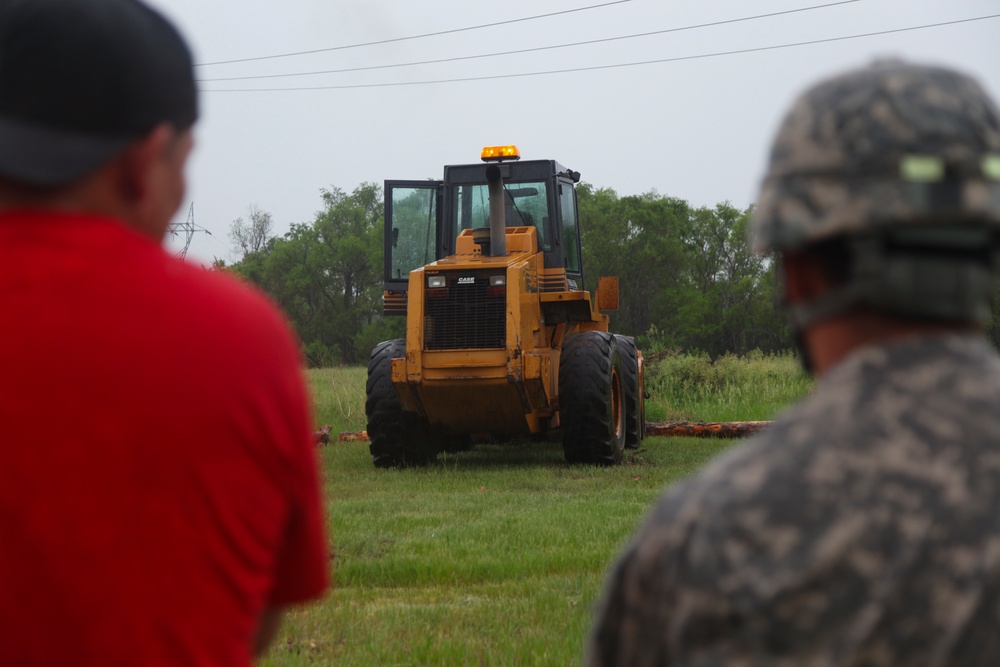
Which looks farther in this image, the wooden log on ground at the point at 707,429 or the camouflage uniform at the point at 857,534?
the wooden log on ground at the point at 707,429

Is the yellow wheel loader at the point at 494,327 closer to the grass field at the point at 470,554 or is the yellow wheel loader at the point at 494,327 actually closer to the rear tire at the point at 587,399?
the rear tire at the point at 587,399

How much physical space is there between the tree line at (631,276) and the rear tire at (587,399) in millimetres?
43978

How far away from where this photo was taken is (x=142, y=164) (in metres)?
1.67

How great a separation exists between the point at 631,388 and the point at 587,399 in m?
1.92

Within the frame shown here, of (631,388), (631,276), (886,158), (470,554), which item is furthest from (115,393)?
(631,276)

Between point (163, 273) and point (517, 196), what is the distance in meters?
11.8

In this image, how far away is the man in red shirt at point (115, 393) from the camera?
1.51 m

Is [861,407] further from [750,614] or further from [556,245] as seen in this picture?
[556,245]

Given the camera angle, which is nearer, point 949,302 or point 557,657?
point 949,302

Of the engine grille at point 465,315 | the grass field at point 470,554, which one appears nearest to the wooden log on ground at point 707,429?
the grass field at point 470,554

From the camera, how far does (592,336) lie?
12.4 meters

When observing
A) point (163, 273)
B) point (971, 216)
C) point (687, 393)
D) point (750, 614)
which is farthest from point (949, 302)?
point (687, 393)

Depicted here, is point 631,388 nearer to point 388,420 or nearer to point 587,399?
point 587,399

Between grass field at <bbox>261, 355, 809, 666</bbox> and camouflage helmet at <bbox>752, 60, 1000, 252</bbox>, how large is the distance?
11.7 ft
